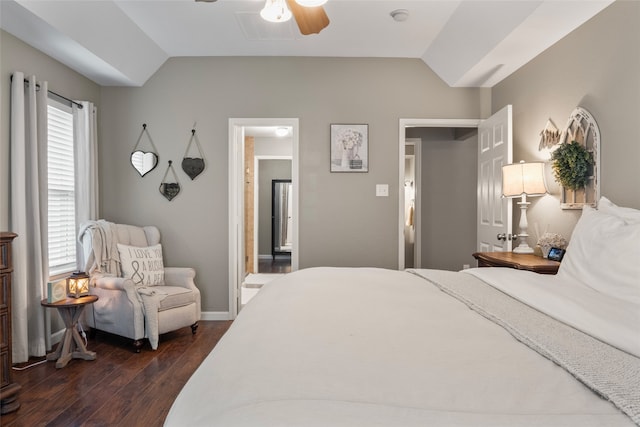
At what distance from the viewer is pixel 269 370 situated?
0.90 metres

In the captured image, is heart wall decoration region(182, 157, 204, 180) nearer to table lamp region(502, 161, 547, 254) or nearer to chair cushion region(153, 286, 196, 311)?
chair cushion region(153, 286, 196, 311)

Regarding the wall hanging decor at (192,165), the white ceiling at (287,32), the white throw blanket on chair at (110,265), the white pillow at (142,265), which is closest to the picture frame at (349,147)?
the white ceiling at (287,32)

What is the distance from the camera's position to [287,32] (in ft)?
11.2

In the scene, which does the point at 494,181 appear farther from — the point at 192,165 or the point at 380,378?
the point at 380,378

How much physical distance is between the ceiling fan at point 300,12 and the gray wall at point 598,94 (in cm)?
177

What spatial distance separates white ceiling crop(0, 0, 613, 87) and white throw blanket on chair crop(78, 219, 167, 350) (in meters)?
1.44

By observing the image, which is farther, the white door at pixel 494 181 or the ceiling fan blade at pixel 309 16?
the white door at pixel 494 181

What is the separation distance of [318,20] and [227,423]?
6.72 ft

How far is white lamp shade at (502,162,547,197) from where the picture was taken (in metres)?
2.86

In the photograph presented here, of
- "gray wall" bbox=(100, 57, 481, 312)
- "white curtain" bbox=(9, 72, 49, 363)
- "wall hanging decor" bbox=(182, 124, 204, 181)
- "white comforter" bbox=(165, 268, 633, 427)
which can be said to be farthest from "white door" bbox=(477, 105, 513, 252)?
"white curtain" bbox=(9, 72, 49, 363)

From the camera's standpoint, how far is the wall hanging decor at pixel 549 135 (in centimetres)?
288

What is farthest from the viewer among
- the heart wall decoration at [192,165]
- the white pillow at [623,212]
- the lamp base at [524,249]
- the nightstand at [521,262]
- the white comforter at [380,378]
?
the heart wall decoration at [192,165]

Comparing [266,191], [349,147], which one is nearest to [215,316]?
[349,147]

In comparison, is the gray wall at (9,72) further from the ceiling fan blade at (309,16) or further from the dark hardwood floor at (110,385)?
the ceiling fan blade at (309,16)
